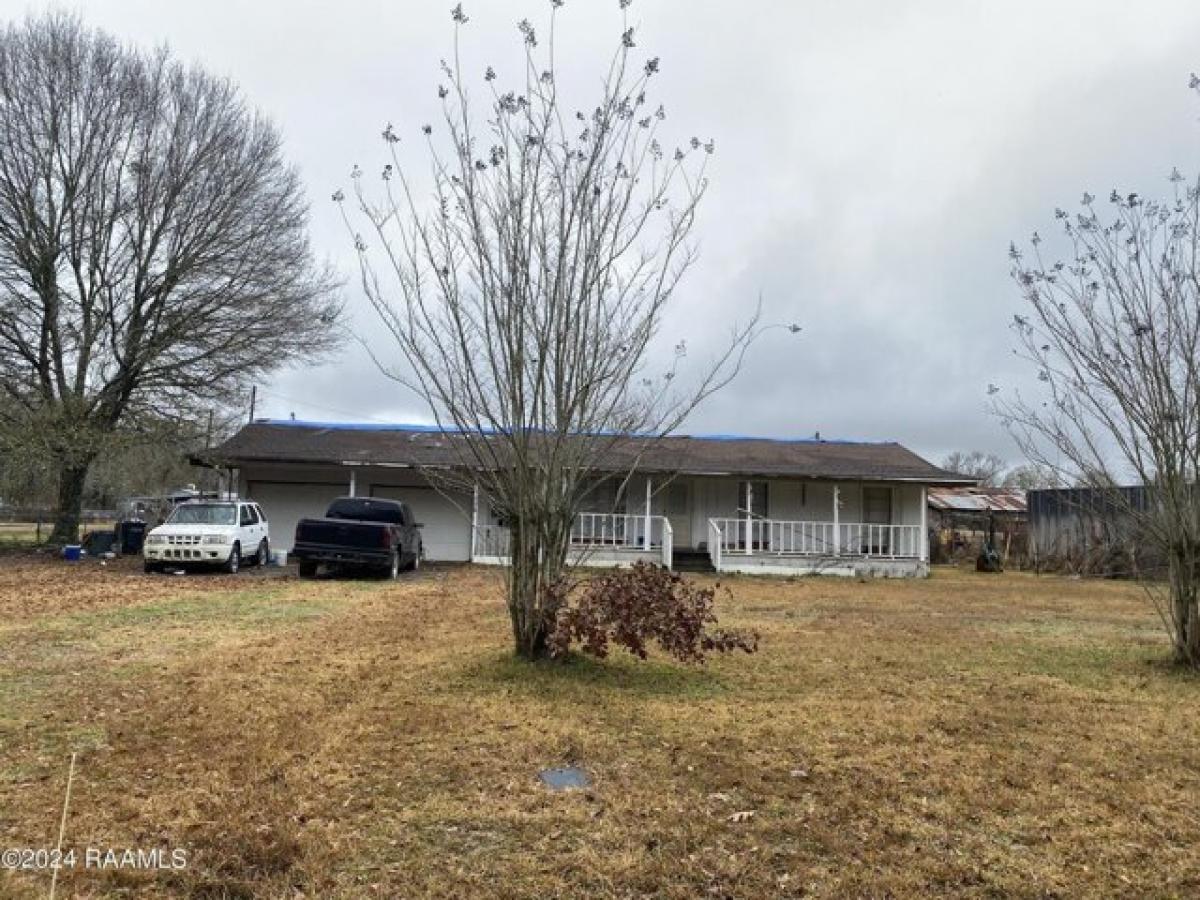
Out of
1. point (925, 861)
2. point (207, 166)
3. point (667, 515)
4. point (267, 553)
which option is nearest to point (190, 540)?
point (267, 553)

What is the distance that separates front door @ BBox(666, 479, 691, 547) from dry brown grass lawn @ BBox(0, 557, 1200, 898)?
1550cm

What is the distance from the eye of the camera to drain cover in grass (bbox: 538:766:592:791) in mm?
4816

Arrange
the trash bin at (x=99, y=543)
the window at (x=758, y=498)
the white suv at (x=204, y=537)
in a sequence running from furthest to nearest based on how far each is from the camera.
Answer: the window at (x=758, y=498), the trash bin at (x=99, y=543), the white suv at (x=204, y=537)

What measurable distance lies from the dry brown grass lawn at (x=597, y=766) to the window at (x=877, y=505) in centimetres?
1582

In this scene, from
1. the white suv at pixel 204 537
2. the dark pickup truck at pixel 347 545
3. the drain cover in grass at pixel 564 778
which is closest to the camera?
the drain cover in grass at pixel 564 778

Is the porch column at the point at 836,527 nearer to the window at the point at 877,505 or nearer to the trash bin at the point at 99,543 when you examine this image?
the window at the point at 877,505

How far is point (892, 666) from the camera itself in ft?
28.4

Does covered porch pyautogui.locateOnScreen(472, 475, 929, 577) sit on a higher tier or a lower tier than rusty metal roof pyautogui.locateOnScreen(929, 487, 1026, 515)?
lower

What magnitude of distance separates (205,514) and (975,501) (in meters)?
28.4

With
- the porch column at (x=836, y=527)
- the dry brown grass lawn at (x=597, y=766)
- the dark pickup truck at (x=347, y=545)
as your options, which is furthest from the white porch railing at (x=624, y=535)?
the dry brown grass lawn at (x=597, y=766)

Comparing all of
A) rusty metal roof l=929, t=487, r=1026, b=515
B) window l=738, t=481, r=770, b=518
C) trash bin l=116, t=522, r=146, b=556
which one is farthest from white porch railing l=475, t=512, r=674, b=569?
rusty metal roof l=929, t=487, r=1026, b=515

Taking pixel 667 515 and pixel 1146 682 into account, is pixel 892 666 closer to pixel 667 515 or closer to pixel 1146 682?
pixel 1146 682

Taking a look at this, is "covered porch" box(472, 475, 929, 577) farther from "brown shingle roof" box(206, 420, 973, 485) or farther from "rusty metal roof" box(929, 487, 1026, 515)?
"rusty metal roof" box(929, 487, 1026, 515)

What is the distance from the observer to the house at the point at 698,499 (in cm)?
2339
